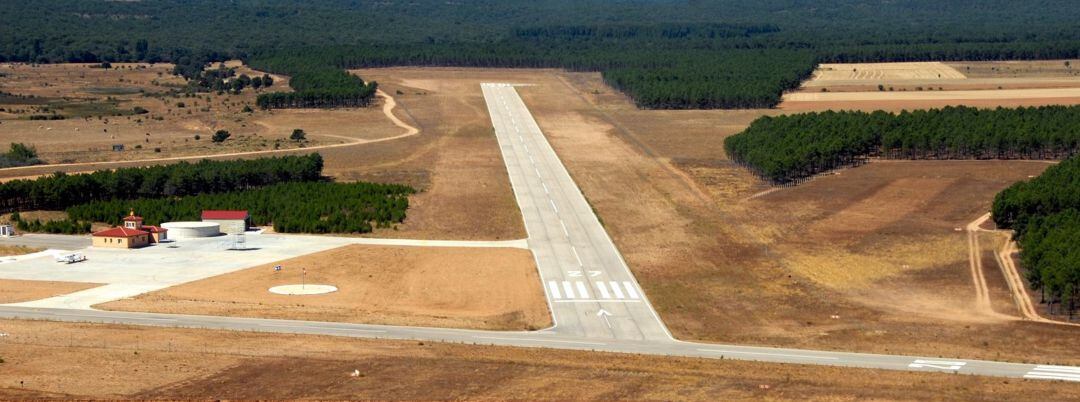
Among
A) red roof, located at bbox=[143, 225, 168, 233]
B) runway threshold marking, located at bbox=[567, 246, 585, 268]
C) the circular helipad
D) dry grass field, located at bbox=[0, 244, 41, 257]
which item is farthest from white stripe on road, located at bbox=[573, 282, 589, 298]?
dry grass field, located at bbox=[0, 244, 41, 257]

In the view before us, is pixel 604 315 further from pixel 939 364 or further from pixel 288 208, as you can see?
pixel 288 208

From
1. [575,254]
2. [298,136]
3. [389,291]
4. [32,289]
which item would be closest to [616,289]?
[575,254]

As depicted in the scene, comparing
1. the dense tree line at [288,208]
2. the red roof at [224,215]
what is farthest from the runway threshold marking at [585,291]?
the red roof at [224,215]

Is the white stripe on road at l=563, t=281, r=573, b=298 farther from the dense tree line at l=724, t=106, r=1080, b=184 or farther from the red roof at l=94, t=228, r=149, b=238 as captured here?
the dense tree line at l=724, t=106, r=1080, b=184

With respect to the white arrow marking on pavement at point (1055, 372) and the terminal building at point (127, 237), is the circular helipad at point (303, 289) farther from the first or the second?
the white arrow marking on pavement at point (1055, 372)

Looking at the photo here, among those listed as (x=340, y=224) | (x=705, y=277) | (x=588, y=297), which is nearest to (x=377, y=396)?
(x=588, y=297)
